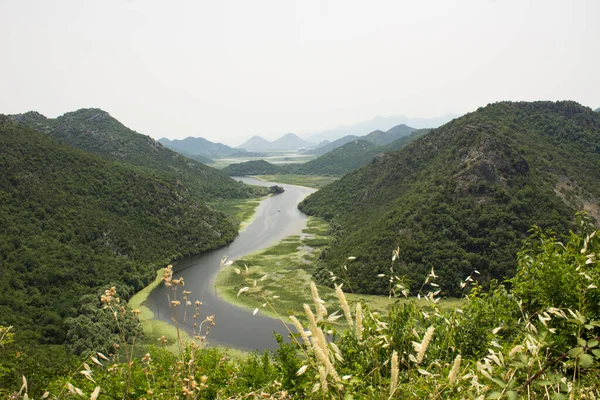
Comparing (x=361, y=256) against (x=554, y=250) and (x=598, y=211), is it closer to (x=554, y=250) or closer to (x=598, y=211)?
(x=598, y=211)

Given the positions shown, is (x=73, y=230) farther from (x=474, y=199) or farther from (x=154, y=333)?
(x=474, y=199)

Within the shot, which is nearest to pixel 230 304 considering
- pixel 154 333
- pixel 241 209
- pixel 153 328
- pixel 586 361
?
pixel 153 328

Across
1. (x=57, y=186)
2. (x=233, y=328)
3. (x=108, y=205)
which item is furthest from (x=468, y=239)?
(x=57, y=186)

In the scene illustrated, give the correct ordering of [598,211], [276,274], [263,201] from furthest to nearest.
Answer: [263,201]
[276,274]
[598,211]

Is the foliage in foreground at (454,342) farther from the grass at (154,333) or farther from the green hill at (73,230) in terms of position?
the green hill at (73,230)

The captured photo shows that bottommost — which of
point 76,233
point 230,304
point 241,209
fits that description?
point 230,304
